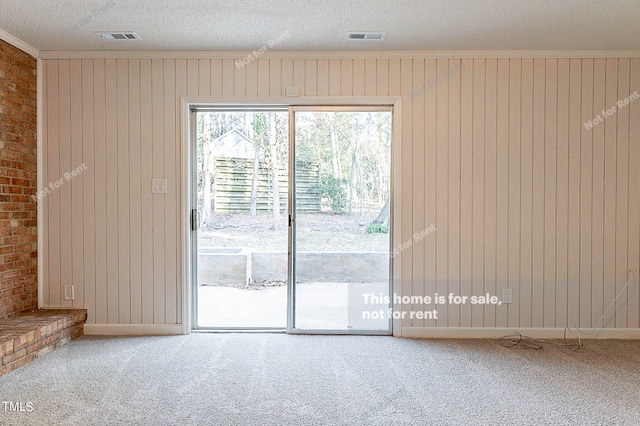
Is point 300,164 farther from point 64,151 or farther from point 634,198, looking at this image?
point 634,198

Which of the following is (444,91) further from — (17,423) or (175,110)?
(17,423)

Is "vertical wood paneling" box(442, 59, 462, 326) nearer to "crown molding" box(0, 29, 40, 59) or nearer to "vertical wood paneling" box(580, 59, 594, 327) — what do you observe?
"vertical wood paneling" box(580, 59, 594, 327)

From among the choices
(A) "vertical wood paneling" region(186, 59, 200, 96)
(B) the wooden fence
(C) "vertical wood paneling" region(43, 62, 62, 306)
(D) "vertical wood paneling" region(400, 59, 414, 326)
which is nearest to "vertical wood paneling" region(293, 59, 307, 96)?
(D) "vertical wood paneling" region(400, 59, 414, 326)

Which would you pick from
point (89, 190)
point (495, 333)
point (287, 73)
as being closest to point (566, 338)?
point (495, 333)

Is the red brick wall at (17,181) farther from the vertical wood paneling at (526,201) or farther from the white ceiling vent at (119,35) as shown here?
the vertical wood paneling at (526,201)

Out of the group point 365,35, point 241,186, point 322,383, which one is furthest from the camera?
point 241,186

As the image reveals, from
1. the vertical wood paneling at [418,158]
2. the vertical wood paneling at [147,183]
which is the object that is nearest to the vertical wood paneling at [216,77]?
the vertical wood paneling at [147,183]

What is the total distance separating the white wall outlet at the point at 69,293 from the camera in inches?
143

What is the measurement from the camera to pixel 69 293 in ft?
11.9

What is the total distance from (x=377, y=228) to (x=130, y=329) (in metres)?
2.25

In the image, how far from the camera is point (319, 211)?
366cm

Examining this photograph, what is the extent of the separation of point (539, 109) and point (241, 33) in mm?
2441

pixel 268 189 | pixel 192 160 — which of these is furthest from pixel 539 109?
pixel 192 160

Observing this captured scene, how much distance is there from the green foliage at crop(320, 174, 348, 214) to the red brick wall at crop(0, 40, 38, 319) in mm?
2399
